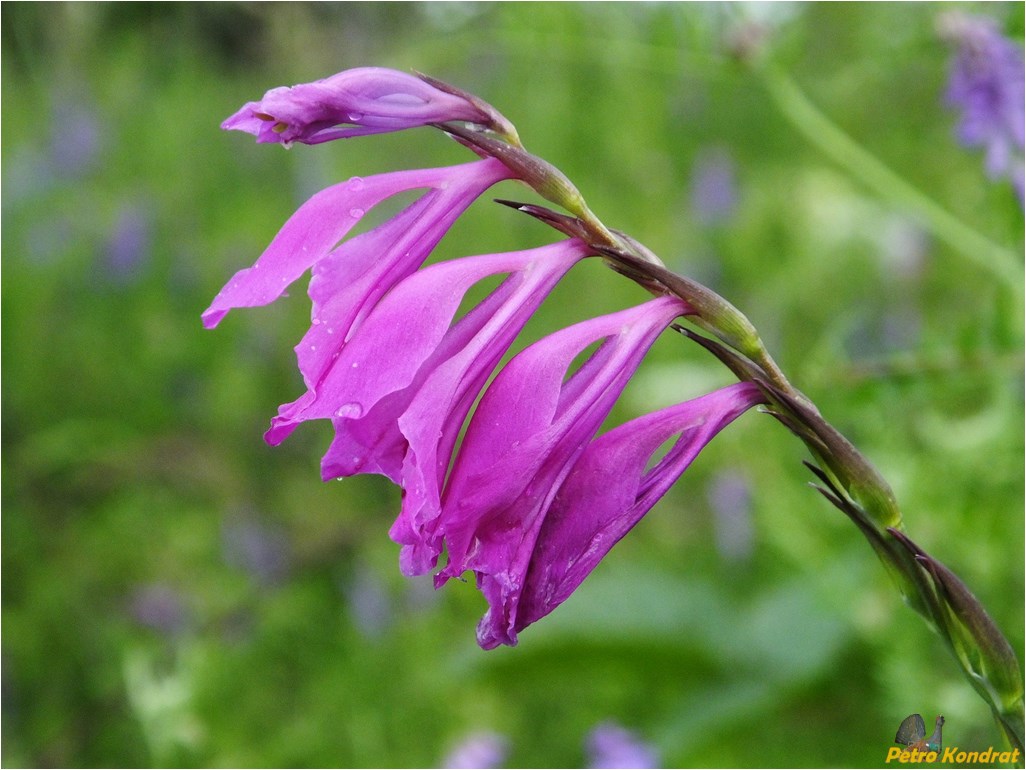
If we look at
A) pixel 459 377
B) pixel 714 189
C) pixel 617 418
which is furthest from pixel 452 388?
pixel 714 189

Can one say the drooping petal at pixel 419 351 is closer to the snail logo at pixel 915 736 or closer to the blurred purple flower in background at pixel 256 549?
the snail logo at pixel 915 736

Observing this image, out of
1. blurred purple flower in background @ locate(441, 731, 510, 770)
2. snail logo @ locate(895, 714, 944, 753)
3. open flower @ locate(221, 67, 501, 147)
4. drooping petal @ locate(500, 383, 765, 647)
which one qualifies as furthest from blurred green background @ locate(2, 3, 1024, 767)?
open flower @ locate(221, 67, 501, 147)

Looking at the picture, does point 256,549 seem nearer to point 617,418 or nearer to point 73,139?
point 617,418

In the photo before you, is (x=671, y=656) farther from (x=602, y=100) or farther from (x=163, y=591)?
(x=602, y=100)

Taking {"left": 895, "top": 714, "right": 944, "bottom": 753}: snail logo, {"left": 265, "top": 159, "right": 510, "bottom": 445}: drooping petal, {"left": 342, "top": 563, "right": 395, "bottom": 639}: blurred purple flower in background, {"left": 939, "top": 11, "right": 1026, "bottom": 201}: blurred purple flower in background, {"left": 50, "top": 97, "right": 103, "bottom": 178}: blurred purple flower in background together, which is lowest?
{"left": 342, "top": 563, "right": 395, "bottom": 639}: blurred purple flower in background

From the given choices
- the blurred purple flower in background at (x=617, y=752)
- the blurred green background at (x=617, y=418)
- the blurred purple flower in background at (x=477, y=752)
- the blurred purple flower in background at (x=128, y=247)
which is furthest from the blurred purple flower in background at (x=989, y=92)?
the blurred purple flower in background at (x=128, y=247)

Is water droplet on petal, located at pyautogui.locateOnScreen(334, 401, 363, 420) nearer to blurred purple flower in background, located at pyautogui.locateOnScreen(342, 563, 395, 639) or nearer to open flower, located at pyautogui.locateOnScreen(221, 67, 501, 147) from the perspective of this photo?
open flower, located at pyautogui.locateOnScreen(221, 67, 501, 147)
